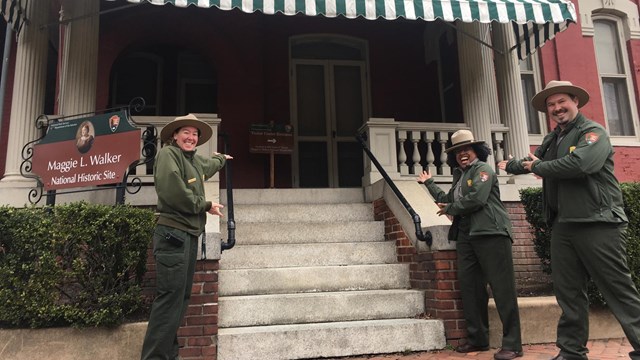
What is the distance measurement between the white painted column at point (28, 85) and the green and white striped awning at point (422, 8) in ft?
8.81

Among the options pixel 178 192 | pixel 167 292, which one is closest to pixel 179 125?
pixel 178 192

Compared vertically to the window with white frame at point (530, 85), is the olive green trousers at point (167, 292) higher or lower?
lower

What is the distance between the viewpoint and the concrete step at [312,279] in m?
4.80

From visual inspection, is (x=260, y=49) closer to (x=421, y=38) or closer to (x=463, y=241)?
(x=421, y=38)

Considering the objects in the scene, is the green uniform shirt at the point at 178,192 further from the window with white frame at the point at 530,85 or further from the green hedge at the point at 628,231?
the window with white frame at the point at 530,85

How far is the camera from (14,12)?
627 centimetres

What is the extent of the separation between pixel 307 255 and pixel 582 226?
111 inches

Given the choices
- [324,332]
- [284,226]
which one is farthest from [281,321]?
[284,226]

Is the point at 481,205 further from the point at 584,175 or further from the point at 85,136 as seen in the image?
the point at 85,136

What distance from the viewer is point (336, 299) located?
4.61m

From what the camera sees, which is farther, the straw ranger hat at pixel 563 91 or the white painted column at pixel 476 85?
the white painted column at pixel 476 85

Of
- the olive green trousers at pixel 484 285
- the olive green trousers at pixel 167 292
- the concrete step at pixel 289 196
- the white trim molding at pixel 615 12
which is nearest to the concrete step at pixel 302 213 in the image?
the concrete step at pixel 289 196

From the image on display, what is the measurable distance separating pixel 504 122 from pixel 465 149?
12.6ft

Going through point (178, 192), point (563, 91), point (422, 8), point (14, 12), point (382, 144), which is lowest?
point (178, 192)
